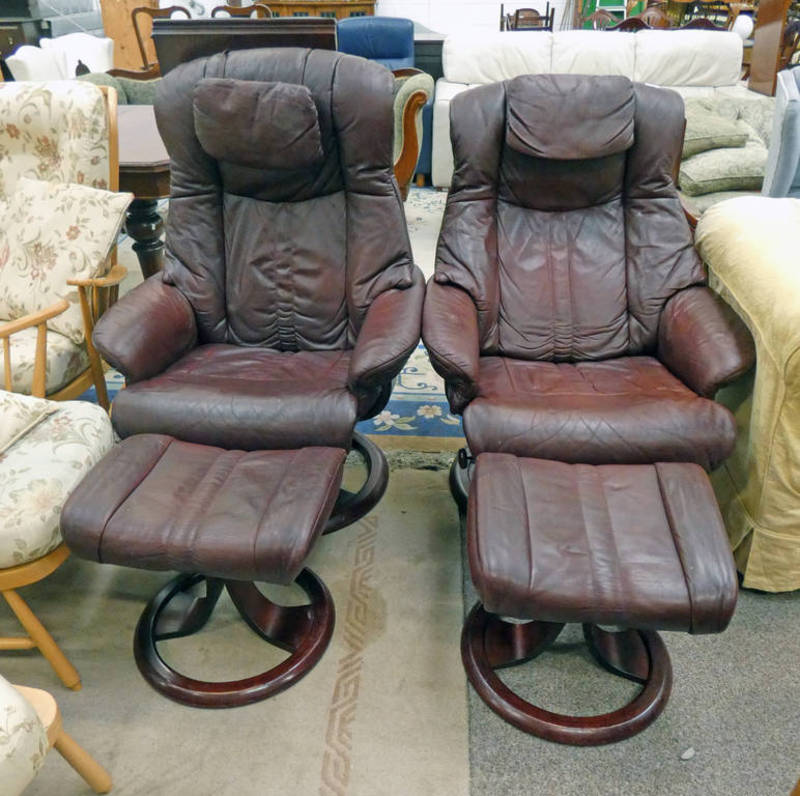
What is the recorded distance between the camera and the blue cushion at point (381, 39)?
4715mm

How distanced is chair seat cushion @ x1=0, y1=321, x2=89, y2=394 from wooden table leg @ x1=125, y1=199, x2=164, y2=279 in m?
0.74

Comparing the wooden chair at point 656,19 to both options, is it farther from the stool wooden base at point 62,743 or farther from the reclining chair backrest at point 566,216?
the stool wooden base at point 62,743

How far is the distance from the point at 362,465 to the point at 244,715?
875mm

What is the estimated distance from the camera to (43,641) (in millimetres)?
1390

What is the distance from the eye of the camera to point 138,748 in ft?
4.39

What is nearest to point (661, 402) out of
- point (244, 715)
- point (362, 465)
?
point (362, 465)

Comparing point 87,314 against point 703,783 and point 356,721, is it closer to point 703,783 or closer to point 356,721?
point 356,721

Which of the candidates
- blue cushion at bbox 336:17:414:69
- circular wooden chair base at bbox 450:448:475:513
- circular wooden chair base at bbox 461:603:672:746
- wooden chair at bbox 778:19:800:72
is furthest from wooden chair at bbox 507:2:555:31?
circular wooden chair base at bbox 461:603:672:746

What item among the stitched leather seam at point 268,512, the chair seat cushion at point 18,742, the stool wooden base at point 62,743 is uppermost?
the stitched leather seam at point 268,512

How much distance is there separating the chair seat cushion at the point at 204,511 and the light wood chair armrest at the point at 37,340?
36 cm

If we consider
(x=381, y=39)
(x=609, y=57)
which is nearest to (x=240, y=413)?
(x=609, y=57)

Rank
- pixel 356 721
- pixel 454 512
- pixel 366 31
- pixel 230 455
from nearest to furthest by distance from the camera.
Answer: pixel 356 721
pixel 230 455
pixel 454 512
pixel 366 31

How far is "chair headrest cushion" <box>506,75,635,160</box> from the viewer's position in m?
1.76

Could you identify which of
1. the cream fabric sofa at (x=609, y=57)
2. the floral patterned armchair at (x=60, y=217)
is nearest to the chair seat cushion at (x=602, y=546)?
the floral patterned armchair at (x=60, y=217)
